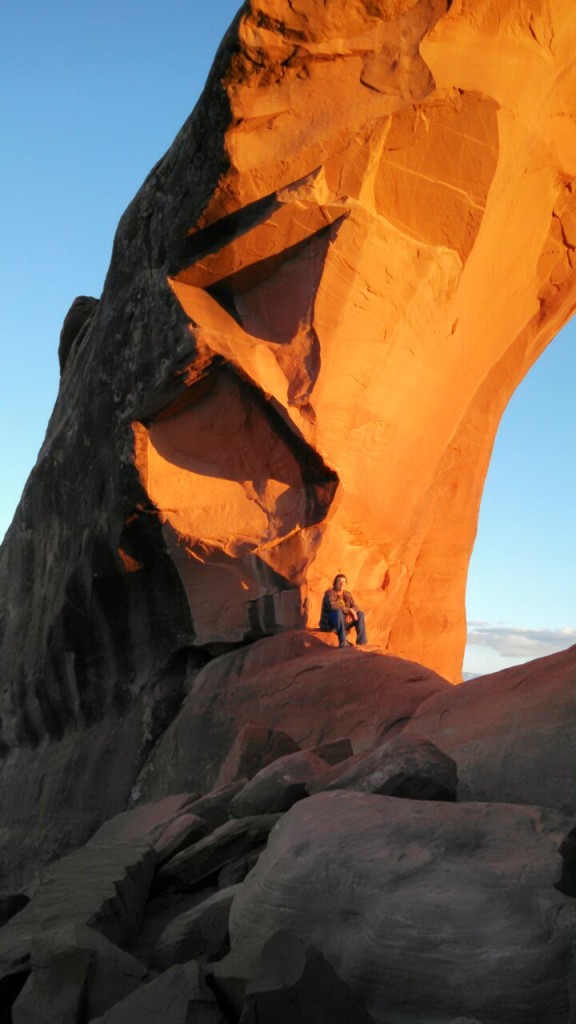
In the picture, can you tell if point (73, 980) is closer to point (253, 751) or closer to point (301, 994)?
point (301, 994)

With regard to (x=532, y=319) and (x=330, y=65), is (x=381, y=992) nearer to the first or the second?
(x=330, y=65)

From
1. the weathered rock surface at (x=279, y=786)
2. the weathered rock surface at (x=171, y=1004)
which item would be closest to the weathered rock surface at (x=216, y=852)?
the weathered rock surface at (x=279, y=786)

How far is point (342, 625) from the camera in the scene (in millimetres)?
8812

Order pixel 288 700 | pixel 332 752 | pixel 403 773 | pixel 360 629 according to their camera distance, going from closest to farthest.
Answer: pixel 403 773
pixel 332 752
pixel 288 700
pixel 360 629

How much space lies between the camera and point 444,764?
444cm

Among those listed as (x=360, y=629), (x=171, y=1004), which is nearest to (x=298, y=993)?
(x=171, y=1004)

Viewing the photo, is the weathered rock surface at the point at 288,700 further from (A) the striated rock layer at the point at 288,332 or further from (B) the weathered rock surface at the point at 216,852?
(B) the weathered rock surface at the point at 216,852

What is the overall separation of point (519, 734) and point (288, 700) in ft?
10.9

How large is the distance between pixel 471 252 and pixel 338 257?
4.37ft

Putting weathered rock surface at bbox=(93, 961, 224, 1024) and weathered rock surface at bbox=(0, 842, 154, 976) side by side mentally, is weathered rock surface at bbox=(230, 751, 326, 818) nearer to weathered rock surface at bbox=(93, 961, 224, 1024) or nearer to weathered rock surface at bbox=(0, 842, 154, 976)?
weathered rock surface at bbox=(0, 842, 154, 976)

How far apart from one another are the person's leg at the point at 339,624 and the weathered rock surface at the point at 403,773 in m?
4.10

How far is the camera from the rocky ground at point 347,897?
119 inches

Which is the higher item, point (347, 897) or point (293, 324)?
point (293, 324)

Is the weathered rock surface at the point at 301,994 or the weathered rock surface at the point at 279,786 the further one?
the weathered rock surface at the point at 279,786
